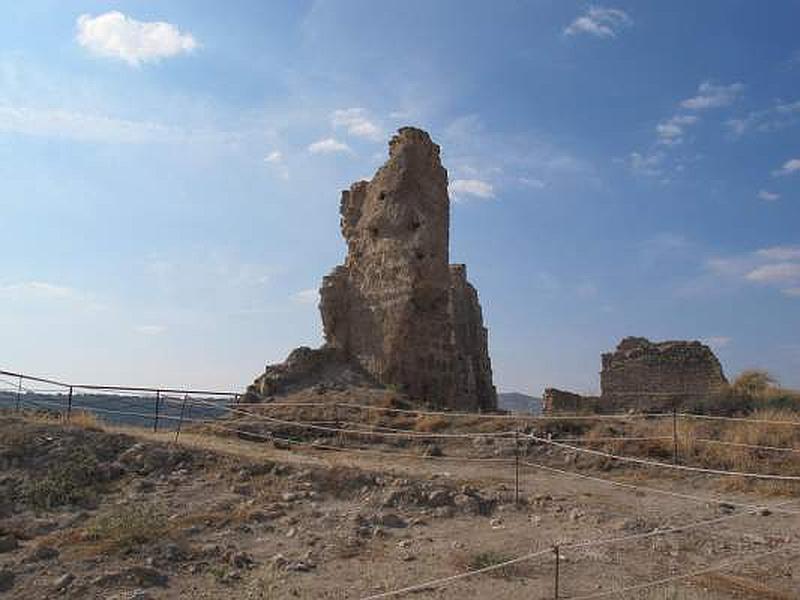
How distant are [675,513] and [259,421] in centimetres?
1019

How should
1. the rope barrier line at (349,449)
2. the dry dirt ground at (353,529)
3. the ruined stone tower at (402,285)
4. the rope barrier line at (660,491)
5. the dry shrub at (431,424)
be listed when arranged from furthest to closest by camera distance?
the ruined stone tower at (402,285) → the dry shrub at (431,424) → the rope barrier line at (349,449) → the rope barrier line at (660,491) → the dry dirt ground at (353,529)

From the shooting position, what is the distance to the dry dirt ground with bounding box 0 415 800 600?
725cm

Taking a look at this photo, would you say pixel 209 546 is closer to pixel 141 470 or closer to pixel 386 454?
pixel 141 470

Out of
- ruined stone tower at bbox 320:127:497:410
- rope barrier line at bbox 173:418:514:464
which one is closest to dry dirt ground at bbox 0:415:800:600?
rope barrier line at bbox 173:418:514:464

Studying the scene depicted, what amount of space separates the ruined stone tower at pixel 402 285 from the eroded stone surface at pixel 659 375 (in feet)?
13.8

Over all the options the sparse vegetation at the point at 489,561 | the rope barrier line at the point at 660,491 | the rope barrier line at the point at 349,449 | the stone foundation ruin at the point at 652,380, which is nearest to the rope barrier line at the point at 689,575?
the rope barrier line at the point at 660,491

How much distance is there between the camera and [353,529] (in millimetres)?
9039

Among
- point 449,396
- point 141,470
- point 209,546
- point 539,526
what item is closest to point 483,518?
point 539,526

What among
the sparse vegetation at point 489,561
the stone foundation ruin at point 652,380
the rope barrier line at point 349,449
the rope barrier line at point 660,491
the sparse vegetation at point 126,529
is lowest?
the sparse vegetation at point 126,529

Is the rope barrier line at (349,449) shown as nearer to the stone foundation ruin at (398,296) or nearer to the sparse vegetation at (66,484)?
the stone foundation ruin at (398,296)

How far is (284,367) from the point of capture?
20266 millimetres

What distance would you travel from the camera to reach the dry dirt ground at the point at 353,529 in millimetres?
7254

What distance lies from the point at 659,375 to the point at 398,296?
785cm

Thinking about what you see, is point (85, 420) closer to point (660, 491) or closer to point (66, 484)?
point (66, 484)
